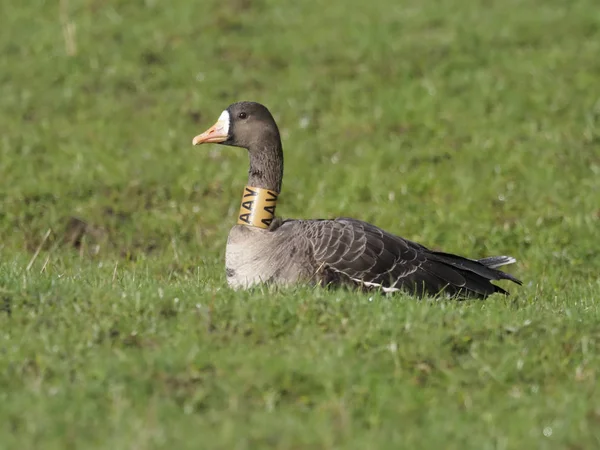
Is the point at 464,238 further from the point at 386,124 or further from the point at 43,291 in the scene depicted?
the point at 43,291

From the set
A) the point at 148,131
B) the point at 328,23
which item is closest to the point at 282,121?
the point at 148,131

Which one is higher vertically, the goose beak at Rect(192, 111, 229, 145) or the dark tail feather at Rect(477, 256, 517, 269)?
the goose beak at Rect(192, 111, 229, 145)

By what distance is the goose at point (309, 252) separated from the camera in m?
7.56

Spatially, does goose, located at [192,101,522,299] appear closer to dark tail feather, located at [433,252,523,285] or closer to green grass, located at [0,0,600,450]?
dark tail feather, located at [433,252,523,285]

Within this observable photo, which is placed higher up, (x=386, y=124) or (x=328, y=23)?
(x=328, y=23)

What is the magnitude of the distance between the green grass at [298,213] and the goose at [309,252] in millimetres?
347

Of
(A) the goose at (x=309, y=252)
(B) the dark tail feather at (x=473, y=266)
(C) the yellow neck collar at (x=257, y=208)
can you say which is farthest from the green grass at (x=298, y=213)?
(C) the yellow neck collar at (x=257, y=208)

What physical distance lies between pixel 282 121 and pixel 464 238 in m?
3.94

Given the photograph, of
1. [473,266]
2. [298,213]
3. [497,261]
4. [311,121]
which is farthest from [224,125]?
[311,121]

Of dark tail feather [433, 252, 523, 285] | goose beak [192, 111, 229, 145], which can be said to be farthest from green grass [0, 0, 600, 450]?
goose beak [192, 111, 229, 145]

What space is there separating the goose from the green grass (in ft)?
1.14

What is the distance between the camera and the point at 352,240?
7703 mm

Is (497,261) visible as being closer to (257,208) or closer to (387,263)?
(387,263)

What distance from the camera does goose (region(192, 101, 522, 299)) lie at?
7562mm
